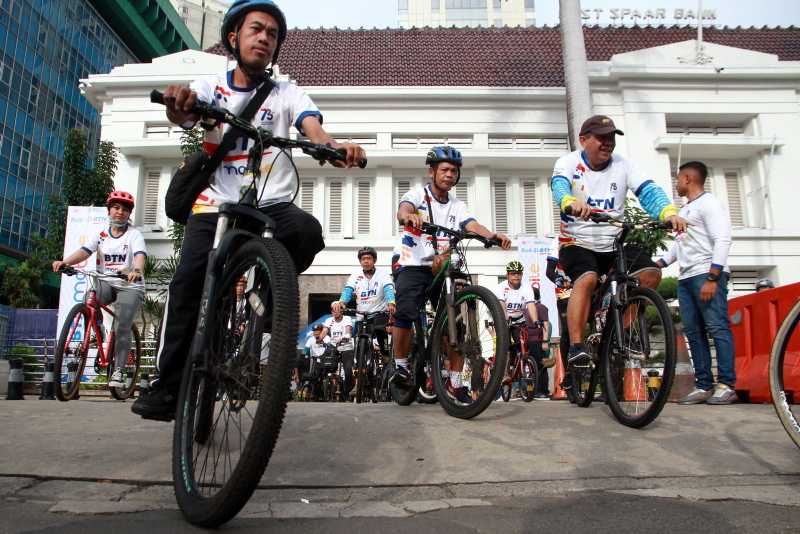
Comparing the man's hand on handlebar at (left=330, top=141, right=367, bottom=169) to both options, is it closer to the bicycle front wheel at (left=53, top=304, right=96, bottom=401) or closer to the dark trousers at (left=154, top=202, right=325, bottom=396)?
the dark trousers at (left=154, top=202, right=325, bottom=396)

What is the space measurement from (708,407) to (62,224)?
22.2 metres

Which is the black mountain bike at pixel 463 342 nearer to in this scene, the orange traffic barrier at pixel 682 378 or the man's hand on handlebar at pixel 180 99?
the man's hand on handlebar at pixel 180 99

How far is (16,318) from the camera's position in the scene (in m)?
16.4

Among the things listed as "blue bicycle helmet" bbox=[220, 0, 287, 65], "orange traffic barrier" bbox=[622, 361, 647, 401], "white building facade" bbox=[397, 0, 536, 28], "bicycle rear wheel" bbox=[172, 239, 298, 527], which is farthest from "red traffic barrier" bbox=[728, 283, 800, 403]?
"white building facade" bbox=[397, 0, 536, 28]

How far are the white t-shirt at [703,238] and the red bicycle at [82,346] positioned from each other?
19.2 ft

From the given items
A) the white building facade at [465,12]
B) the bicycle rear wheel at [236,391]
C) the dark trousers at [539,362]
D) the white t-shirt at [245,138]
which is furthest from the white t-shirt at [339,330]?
the white building facade at [465,12]

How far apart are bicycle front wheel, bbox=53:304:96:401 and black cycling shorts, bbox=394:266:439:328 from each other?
12.7ft

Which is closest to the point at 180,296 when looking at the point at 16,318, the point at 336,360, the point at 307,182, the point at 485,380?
the point at 485,380

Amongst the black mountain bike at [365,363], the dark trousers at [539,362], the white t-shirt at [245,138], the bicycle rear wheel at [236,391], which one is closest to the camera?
the bicycle rear wheel at [236,391]

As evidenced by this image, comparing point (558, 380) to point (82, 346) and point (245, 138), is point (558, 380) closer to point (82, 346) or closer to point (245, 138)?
point (82, 346)

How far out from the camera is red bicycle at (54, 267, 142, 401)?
7.21 metres

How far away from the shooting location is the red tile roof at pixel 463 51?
2295cm

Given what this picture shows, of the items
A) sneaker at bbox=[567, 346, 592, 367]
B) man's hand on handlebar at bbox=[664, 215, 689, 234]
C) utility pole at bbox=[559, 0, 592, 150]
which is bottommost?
sneaker at bbox=[567, 346, 592, 367]

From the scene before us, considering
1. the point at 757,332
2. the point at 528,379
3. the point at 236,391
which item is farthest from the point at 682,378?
the point at 236,391
